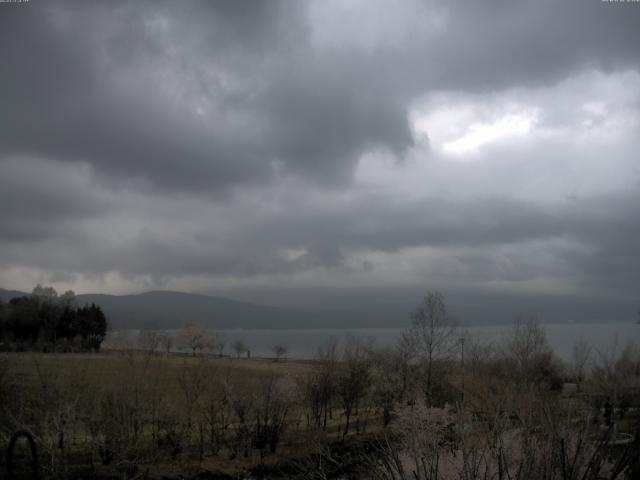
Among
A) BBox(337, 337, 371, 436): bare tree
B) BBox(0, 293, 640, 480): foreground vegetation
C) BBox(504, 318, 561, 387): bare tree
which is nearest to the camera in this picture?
BBox(0, 293, 640, 480): foreground vegetation

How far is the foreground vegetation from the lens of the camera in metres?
23.4

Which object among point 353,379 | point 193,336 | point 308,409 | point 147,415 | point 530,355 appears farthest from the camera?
point 193,336

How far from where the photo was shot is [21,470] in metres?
28.9

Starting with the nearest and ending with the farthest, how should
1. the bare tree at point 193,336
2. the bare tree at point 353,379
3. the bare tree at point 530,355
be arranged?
the bare tree at point 353,379
the bare tree at point 530,355
the bare tree at point 193,336

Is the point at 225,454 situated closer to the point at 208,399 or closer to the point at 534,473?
the point at 208,399

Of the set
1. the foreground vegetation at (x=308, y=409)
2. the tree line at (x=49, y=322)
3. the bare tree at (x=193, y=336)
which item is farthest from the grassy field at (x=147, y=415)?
the bare tree at (x=193, y=336)

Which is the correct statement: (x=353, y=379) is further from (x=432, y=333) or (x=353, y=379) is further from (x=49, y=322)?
(x=49, y=322)

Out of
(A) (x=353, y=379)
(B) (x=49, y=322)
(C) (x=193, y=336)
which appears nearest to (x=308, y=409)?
(A) (x=353, y=379)

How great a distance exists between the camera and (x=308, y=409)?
1935 inches

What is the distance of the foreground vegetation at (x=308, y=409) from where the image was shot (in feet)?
76.8

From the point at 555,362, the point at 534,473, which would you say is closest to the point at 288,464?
the point at 534,473

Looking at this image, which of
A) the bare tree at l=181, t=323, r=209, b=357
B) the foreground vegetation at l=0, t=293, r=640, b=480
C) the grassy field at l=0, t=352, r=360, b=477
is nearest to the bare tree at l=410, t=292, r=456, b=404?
the foreground vegetation at l=0, t=293, r=640, b=480

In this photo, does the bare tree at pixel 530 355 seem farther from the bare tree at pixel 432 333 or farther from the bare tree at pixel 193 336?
the bare tree at pixel 193 336

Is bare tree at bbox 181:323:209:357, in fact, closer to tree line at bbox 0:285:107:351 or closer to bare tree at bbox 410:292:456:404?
tree line at bbox 0:285:107:351
